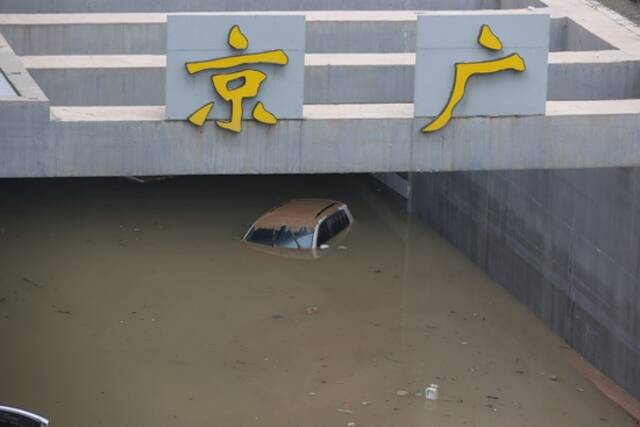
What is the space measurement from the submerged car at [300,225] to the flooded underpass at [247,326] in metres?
0.29

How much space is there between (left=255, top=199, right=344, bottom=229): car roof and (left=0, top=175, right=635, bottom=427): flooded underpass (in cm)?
55

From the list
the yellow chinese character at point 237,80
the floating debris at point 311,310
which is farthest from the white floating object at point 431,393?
the yellow chinese character at point 237,80

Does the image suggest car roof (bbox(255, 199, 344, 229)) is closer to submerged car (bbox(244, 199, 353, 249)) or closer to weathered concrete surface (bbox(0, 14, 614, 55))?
submerged car (bbox(244, 199, 353, 249))

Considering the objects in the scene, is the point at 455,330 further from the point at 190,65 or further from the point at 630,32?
the point at 190,65

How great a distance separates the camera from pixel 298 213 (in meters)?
24.4

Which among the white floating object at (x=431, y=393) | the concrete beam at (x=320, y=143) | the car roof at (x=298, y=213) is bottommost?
the white floating object at (x=431, y=393)

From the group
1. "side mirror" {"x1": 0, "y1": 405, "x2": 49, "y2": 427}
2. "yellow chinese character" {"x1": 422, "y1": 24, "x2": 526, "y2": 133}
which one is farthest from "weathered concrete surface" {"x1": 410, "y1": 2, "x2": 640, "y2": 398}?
"side mirror" {"x1": 0, "y1": 405, "x2": 49, "y2": 427}

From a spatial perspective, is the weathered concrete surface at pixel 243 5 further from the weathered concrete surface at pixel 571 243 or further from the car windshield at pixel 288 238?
the car windshield at pixel 288 238

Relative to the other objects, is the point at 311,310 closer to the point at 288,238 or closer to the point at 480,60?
the point at 288,238

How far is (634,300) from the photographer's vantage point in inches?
684

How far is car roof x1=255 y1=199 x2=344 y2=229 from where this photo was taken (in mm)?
23859

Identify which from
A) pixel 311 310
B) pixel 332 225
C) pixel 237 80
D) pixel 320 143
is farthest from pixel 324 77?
pixel 332 225

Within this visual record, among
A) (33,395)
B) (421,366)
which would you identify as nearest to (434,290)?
(421,366)

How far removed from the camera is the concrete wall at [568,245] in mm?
17578
